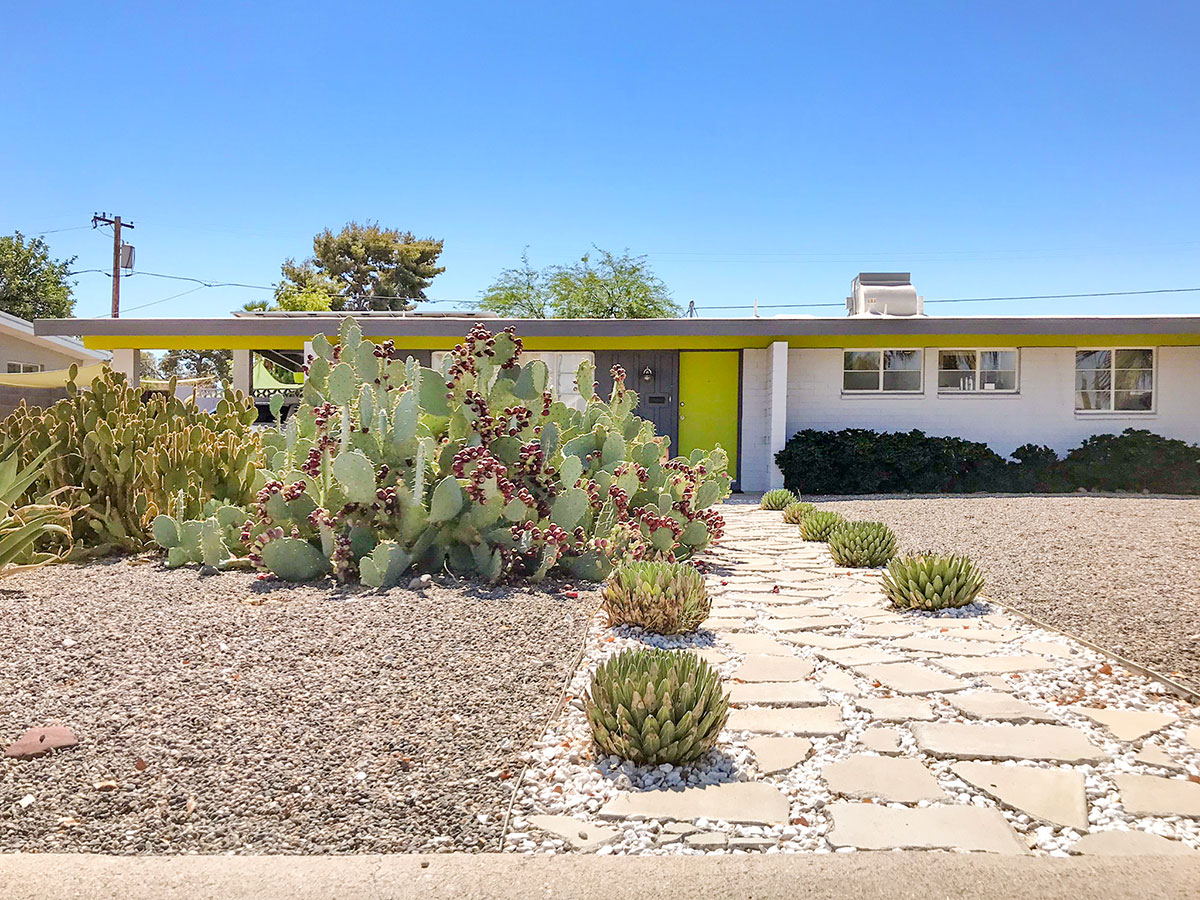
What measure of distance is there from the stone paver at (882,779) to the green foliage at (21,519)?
5115 millimetres

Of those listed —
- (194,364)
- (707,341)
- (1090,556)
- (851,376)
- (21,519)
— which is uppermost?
(194,364)

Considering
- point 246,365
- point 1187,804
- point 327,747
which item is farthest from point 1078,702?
point 246,365

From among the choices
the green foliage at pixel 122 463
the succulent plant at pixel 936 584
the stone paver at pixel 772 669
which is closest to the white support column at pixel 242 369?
the green foliage at pixel 122 463

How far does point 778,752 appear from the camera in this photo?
3113 millimetres

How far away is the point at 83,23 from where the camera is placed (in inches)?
373

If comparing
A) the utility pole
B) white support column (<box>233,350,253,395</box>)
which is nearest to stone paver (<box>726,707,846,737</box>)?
white support column (<box>233,350,253,395</box>)

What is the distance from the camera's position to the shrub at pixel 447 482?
529 centimetres

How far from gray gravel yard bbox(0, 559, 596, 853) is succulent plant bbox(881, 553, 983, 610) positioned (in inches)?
89.6

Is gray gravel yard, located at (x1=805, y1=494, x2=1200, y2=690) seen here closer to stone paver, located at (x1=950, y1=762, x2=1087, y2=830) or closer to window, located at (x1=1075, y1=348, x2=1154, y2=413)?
stone paver, located at (x1=950, y1=762, x2=1087, y2=830)

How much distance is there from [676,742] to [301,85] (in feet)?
46.4

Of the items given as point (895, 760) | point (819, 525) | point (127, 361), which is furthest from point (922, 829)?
point (127, 361)

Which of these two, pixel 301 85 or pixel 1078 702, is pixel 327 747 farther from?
pixel 301 85

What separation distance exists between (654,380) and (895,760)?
12515 mm

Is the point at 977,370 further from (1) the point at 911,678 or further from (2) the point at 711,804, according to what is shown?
(2) the point at 711,804
